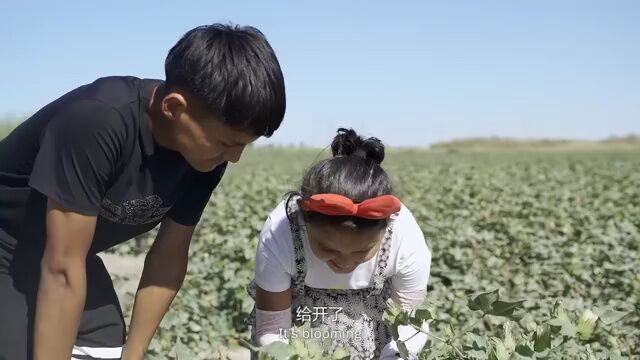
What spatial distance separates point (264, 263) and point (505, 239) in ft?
11.9

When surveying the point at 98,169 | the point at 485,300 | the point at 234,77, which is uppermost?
the point at 234,77

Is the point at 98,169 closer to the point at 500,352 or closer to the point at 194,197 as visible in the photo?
the point at 194,197

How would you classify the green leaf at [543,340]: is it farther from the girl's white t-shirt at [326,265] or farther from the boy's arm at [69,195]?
the boy's arm at [69,195]

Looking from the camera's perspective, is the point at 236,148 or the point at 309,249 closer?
the point at 236,148

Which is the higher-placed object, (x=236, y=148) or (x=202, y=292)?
(x=236, y=148)

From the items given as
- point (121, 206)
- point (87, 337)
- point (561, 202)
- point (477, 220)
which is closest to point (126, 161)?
point (121, 206)

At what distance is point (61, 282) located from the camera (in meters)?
1.92

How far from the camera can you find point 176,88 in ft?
6.15

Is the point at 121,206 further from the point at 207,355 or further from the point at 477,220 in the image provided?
the point at 477,220

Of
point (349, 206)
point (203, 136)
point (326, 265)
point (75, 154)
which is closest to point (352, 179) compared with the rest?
point (349, 206)

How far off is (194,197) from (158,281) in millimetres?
312

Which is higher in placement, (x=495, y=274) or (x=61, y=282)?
(x=61, y=282)

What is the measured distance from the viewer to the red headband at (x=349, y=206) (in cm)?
214

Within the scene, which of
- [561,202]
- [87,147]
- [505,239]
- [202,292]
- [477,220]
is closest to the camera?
[87,147]
